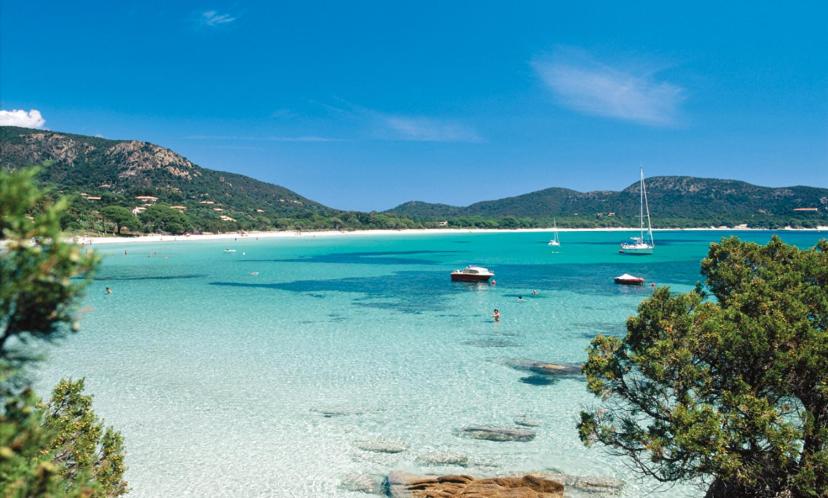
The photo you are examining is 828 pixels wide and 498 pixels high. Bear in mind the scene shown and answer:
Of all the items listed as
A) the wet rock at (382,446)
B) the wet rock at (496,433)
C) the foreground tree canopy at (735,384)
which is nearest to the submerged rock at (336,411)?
the wet rock at (382,446)

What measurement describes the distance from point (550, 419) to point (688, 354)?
34.3 feet

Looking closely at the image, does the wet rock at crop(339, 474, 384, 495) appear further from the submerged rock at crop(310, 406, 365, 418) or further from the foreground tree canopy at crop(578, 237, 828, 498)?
the foreground tree canopy at crop(578, 237, 828, 498)

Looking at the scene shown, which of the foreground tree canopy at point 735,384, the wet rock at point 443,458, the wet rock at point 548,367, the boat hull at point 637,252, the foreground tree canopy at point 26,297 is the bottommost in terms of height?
the wet rock at point 443,458

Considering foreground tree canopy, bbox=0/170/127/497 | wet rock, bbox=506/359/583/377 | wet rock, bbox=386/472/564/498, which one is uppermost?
foreground tree canopy, bbox=0/170/127/497

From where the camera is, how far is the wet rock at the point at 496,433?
18.7 metres

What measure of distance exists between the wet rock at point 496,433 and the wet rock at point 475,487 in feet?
13.7

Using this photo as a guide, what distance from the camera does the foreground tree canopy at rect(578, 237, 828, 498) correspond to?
1006 cm

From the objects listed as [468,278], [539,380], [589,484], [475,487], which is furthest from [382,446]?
[468,278]

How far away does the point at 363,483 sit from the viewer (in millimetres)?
15523

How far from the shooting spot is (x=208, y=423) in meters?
20.4

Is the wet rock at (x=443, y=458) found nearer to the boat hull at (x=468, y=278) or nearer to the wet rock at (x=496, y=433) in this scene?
the wet rock at (x=496, y=433)

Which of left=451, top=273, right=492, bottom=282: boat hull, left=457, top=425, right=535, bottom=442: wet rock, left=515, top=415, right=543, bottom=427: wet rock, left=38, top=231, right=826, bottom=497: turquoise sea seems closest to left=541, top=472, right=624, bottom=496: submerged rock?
left=38, top=231, right=826, bottom=497: turquoise sea

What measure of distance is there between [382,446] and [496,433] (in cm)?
443

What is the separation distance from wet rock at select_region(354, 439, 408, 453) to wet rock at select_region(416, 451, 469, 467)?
A: 3.37ft
